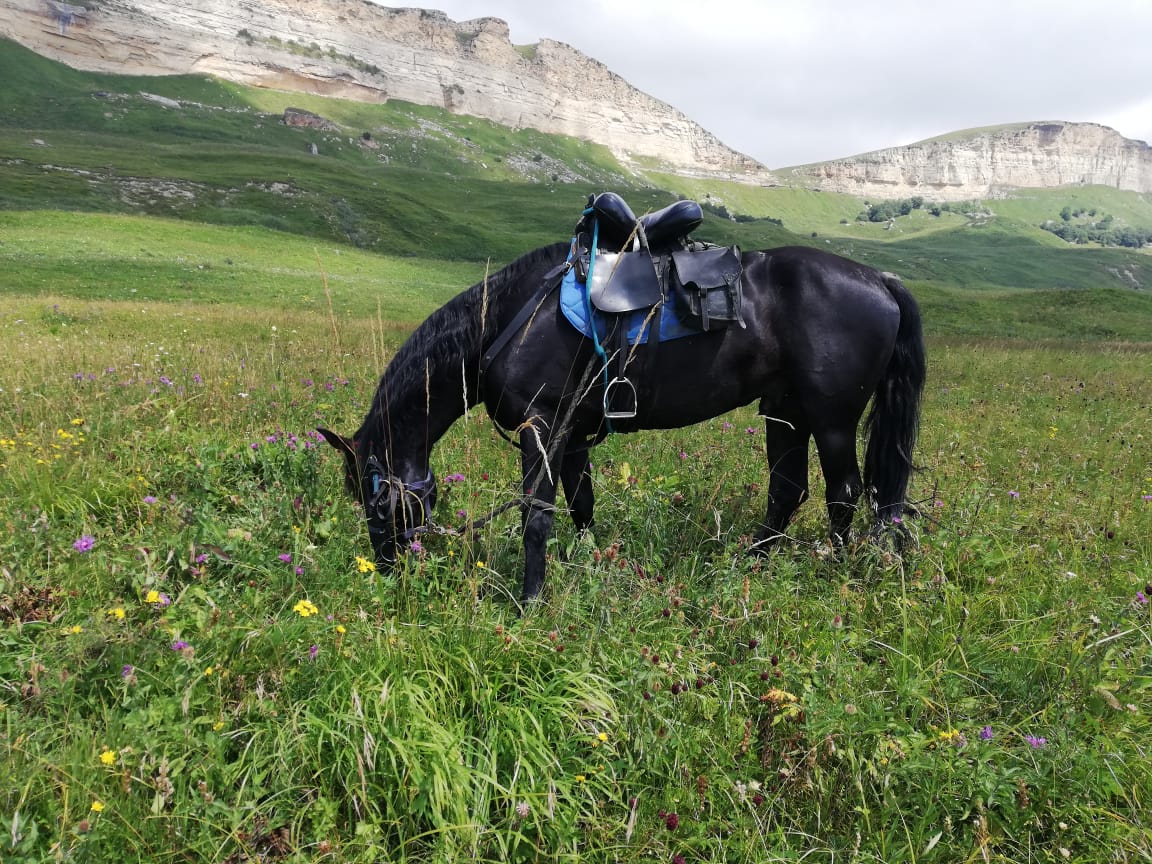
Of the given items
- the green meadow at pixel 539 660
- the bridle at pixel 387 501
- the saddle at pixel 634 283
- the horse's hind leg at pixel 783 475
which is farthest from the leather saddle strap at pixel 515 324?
the horse's hind leg at pixel 783 475

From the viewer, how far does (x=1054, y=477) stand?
6594 millimetres

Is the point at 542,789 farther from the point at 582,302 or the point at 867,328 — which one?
the point at 867,328

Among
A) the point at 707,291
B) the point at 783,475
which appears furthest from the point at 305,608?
the point at 783,475

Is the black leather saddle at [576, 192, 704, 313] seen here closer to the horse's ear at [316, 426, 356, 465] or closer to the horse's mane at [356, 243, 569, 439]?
the horse's mane at [356, 243, 569, 439]

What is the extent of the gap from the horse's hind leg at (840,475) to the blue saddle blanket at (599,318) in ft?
4.61

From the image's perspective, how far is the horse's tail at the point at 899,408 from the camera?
4.95 meters

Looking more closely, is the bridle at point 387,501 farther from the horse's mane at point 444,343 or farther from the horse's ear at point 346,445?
the horse's mane at point 444,343

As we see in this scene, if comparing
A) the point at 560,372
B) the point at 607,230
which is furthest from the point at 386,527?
the point at 607,230

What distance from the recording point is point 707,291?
4355 mm

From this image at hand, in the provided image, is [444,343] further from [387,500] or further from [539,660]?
[539,660]

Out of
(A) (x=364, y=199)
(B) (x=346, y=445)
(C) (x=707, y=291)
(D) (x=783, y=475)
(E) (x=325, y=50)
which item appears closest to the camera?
(B) (x=346, y=445)

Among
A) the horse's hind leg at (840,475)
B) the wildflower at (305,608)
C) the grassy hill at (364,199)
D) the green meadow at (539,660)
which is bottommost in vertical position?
the green meadow at (539,660)

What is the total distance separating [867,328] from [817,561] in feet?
5.89

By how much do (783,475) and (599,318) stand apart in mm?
2256
